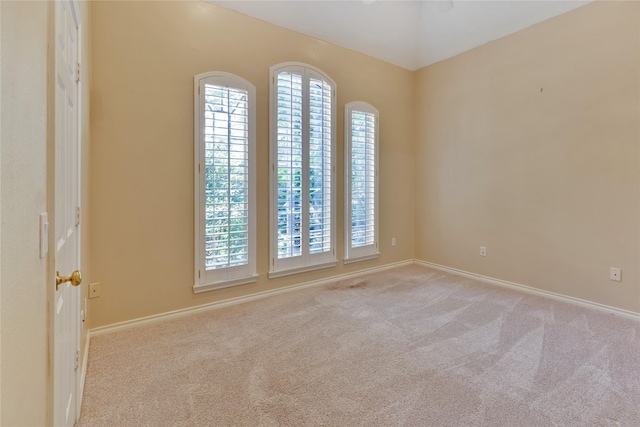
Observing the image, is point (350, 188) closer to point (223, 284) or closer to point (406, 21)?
point (223, 284)

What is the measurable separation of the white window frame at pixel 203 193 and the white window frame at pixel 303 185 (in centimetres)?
21

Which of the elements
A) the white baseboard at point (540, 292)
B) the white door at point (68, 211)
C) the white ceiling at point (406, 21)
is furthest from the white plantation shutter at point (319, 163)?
the white door at point (68, 211)

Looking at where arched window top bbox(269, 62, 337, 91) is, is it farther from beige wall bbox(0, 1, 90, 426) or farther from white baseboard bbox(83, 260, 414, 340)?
beige wall bbox(0, 1, 90, 426)

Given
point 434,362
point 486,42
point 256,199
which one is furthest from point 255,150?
point 486,42

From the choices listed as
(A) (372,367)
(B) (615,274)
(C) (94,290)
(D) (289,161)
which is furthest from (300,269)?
(B) (615,274)

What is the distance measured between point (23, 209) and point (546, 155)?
411cm

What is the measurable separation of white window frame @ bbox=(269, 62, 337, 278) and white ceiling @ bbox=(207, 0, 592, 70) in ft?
1.60

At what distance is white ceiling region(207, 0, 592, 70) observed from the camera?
321 cm

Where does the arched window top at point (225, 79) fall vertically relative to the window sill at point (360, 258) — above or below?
above

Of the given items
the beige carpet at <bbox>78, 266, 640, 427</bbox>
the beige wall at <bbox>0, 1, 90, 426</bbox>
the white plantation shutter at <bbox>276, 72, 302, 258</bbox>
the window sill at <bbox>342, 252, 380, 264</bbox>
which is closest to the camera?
the beige wall at <bbox>0, 1, 90, 426</bbox>

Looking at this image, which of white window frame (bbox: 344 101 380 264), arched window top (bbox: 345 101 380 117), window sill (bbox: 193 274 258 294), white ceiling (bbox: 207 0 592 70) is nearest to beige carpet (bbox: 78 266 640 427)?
window sill (bbox: 193 274 258 294)

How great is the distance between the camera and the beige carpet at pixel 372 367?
1.61 m

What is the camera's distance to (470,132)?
400 centimetres

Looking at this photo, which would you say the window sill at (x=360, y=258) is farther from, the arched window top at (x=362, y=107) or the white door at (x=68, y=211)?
the white door at (x=68, y=211)
